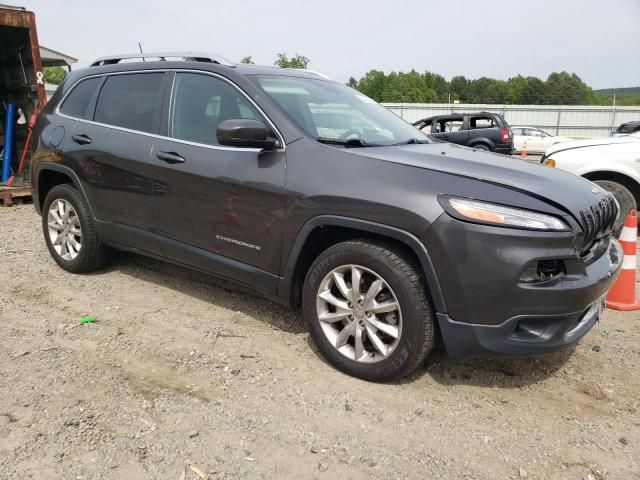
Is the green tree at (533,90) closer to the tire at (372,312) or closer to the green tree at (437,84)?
the green tree at (437,84)

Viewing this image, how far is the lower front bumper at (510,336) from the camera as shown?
8.45 ft

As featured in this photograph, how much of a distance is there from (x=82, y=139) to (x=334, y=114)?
2087 millimetres

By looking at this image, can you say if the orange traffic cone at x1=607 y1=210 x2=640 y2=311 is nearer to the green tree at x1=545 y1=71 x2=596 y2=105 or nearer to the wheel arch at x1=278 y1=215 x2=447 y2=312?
the wheel arch at x1=278 y1=215 x2=447 y2=312

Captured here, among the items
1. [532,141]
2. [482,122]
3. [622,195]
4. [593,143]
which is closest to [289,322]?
[622,195]

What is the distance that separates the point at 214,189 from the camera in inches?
131

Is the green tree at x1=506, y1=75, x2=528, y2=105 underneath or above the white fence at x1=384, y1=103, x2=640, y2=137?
above

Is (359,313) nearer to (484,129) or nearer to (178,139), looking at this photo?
(178,139)

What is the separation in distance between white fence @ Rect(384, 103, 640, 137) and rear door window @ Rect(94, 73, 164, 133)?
2925cm

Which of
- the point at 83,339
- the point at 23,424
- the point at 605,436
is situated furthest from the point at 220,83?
the point at 605,436

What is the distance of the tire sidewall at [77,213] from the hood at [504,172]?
2494mm

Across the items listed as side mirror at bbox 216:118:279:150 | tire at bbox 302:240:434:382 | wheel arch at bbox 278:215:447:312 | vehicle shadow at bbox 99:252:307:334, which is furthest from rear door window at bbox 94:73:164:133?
tire at bbox 302:240:434:382

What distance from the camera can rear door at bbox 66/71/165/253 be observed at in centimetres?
379

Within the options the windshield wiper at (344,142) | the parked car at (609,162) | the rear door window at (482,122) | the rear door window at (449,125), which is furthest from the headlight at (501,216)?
the rear door window at (482,122)

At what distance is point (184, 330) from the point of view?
3580mm
